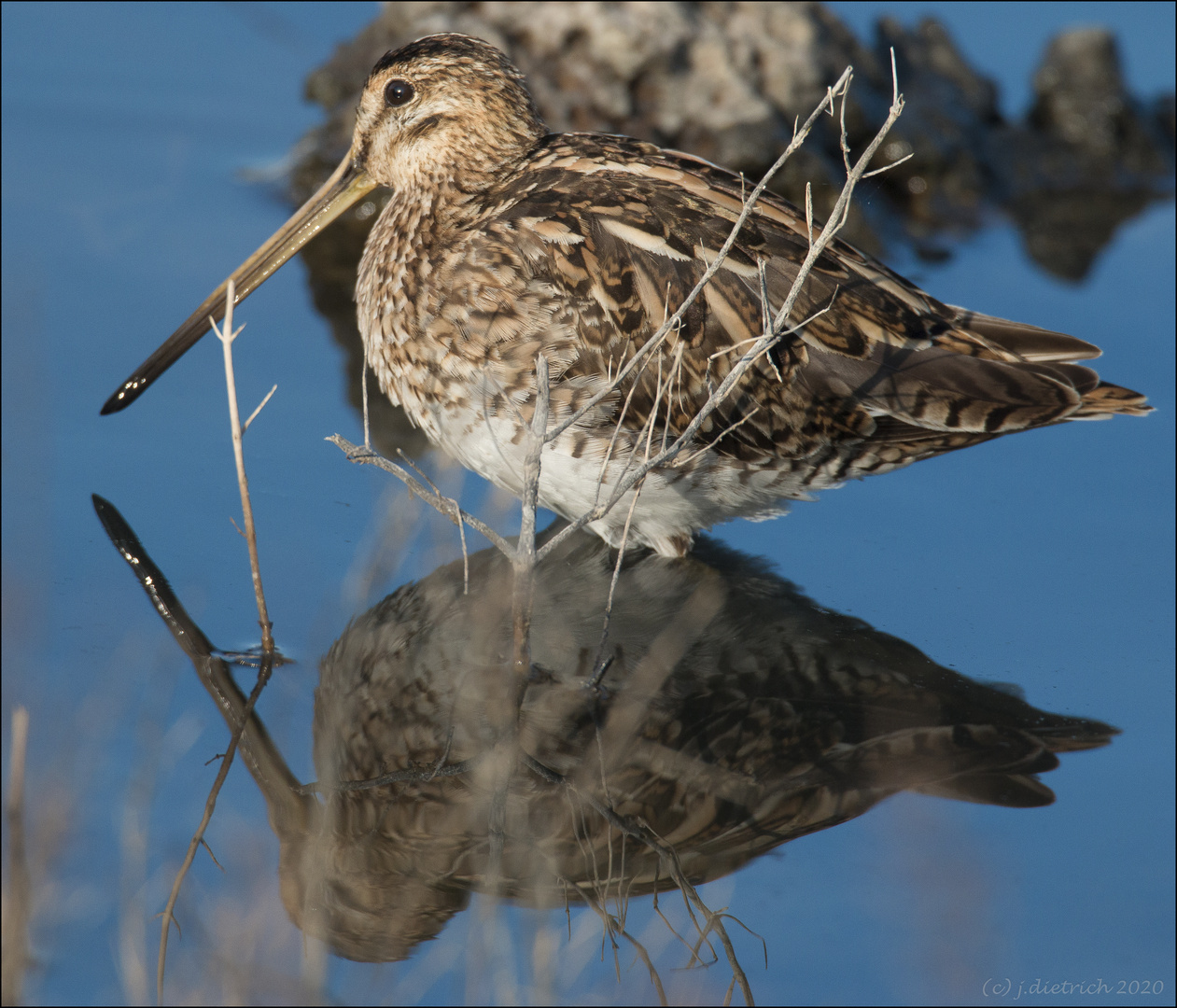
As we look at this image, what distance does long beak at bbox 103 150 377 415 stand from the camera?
4.70 meters

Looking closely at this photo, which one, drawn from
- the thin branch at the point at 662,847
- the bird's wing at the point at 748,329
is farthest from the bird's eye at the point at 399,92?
the thin branch at the point at 662,847

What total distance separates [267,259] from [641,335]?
5.23 ft

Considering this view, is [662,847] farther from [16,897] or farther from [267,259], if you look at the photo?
[267,259]

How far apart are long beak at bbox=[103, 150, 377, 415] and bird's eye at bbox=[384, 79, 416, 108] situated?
354mm

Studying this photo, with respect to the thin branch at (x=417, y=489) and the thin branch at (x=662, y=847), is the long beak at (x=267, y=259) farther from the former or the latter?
the thin branch at (x=662, y=847)

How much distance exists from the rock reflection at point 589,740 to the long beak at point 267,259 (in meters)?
0.55

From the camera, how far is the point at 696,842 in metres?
3.16

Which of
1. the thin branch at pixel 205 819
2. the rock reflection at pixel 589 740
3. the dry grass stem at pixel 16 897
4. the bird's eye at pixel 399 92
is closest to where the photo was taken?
the dry grass stem at pixel 16 897

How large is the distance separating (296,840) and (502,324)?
157 centimetres

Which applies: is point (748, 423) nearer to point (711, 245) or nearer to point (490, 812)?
point (711, 245)

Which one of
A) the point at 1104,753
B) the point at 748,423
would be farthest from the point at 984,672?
the point at 748,423

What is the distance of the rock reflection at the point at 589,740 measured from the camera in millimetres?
3025

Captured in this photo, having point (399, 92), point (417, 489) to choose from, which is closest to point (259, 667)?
point (417, 489)

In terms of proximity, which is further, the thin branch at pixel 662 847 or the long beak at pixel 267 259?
the long beak at pixel 267 259
